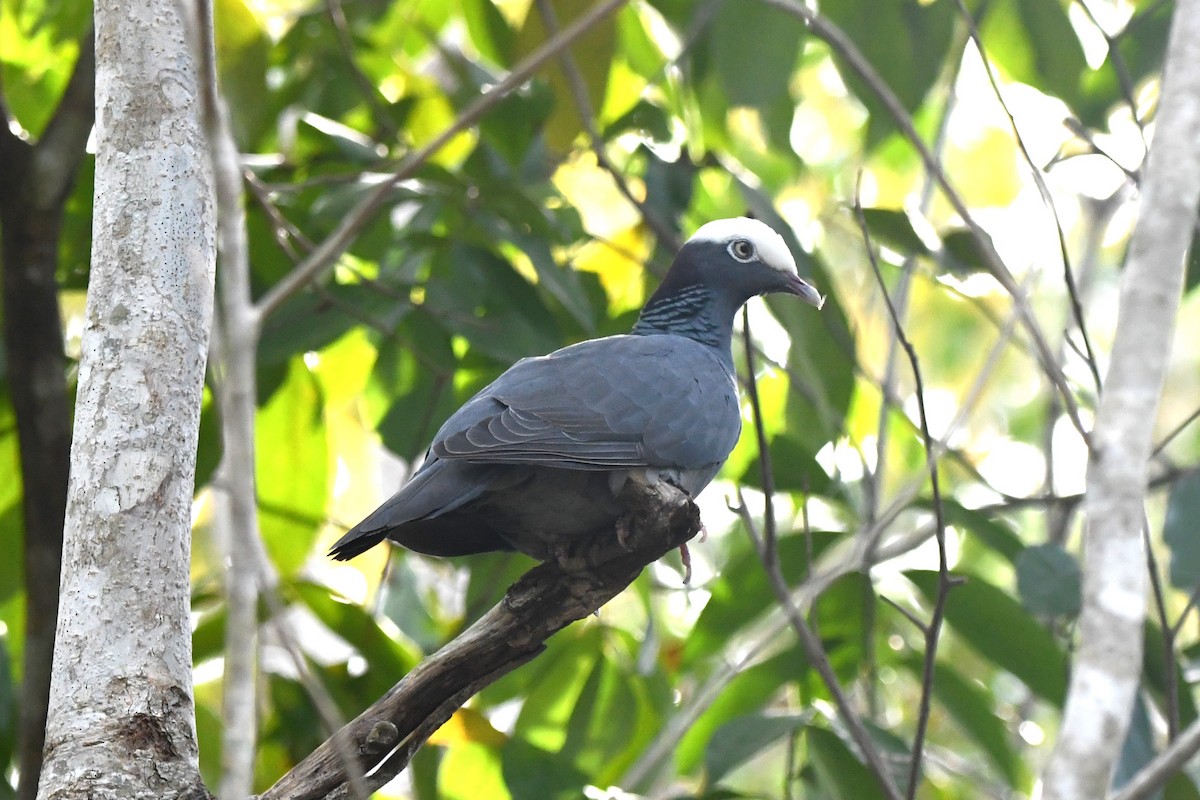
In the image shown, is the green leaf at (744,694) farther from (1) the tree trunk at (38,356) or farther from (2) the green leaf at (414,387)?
(1) the tree trunk at (38,356)

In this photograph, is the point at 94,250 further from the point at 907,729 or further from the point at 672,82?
the point at 907,729

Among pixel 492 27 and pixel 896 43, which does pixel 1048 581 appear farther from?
pixel 492 27

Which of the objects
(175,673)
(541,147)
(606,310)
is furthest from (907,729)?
(175,673)

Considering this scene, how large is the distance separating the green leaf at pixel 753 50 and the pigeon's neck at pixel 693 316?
0.62 meters

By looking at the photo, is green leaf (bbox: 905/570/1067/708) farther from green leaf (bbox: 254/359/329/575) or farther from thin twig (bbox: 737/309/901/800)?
green leaf (bbox: 254/359/329/575)

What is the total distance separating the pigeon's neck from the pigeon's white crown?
16 centimetres

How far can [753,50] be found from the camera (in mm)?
4137

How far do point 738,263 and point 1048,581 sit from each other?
4.37ft

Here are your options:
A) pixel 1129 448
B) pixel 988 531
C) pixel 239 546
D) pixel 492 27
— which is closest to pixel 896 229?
pixel 988 531

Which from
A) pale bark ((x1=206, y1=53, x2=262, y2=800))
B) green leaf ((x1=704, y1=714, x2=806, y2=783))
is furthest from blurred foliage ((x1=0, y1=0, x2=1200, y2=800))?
pale bark ((x1=206, y1=53, x2=262, y2=800))

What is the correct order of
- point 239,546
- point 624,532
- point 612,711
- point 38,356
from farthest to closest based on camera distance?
1. point 612,711
2. point 38,356
3. point 624,532
4. point 239,546

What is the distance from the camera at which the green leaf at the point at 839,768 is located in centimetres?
353

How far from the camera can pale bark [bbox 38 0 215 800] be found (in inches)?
90.8

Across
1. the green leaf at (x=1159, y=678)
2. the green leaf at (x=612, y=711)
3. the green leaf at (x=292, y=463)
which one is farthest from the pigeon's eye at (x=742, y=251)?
the green leaf at (x=1159, y=678)
